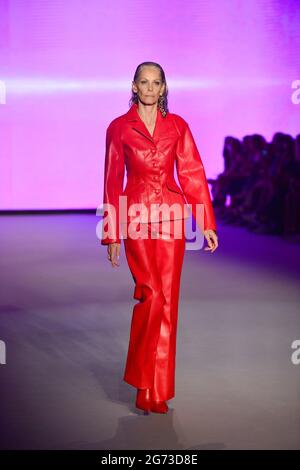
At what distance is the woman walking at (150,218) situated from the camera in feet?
9.66

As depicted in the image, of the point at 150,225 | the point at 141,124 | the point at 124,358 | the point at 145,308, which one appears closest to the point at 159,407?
the point at 145,308

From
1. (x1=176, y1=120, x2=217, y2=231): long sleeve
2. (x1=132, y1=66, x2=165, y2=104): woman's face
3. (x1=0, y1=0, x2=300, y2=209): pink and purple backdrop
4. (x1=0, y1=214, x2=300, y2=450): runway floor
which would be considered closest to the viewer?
(x1=0, y1=214, x2=300, y2=450): runway floor

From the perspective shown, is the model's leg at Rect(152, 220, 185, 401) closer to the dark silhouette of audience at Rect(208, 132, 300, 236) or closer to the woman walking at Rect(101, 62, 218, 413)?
the woman walking at Rect(101, 62, 218, 413)

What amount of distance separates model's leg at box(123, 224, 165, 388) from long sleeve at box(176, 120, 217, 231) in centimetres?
22

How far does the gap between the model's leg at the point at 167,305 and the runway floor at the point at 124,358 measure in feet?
0.38

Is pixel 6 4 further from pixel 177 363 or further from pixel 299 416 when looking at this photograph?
pixel 299 416

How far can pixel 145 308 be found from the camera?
116 inches

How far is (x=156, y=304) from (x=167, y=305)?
2.1 inches

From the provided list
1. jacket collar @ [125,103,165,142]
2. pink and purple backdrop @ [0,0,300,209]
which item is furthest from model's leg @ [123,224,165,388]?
pink and purple backdrop @ [0,0,300,209]

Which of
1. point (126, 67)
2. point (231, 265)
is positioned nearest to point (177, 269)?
point (231, 265)

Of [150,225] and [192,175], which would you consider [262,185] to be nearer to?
[192,175]

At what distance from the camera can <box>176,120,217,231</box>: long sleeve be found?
303 cm

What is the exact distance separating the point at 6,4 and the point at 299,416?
30.1ft

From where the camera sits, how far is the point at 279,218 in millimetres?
8758
